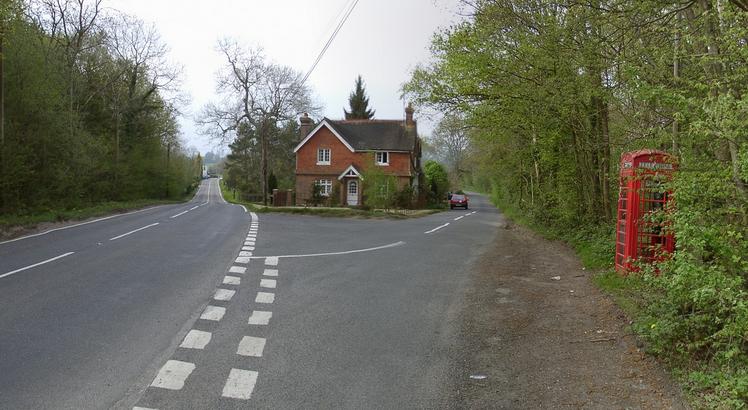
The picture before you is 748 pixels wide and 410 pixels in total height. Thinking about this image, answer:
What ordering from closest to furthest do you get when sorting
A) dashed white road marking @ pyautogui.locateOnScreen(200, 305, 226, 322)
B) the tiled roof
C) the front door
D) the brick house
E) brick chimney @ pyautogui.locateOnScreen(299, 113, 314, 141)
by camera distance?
dashed white road marking @ pyautogui.locateOnScreen(200, 305, 226, 322), the front door, the brick house, the tiled roof, brick chimney @ pyautogui.locateOnScreen(299, 113, 314, 141)

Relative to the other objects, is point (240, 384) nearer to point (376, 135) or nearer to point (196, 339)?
point (196, 339)

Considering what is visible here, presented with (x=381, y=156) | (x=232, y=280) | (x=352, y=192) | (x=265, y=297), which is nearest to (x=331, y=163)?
(x=352, y=192)

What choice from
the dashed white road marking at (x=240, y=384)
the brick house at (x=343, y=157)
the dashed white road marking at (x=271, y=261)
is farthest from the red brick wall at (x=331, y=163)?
the dashed white road marking at (x=240, y=384)

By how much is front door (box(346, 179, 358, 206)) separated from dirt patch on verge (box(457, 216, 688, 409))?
123ft

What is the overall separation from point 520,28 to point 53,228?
56.1 feet

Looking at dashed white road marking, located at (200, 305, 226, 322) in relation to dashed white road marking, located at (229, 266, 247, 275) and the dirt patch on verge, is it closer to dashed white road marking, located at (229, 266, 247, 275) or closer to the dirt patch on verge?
dashed white road marking, located at (229, 266, 247, 275)

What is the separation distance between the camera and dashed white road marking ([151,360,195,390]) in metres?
4.86

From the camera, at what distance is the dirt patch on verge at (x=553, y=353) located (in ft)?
15.7

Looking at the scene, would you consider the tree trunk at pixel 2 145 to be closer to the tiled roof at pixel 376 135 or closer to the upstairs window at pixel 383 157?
the tiled roof at pixel 376 135

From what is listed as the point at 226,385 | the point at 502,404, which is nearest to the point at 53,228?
the point at 226,385

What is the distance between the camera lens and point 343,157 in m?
48.3

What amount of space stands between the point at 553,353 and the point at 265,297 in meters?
4.39

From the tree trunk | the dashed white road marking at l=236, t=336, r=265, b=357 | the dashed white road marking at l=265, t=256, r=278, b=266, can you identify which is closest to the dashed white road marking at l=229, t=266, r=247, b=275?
the dashed white road marking at l=265, t=256, r=278, b=266

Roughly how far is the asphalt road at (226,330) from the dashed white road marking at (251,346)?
21 millimetres
